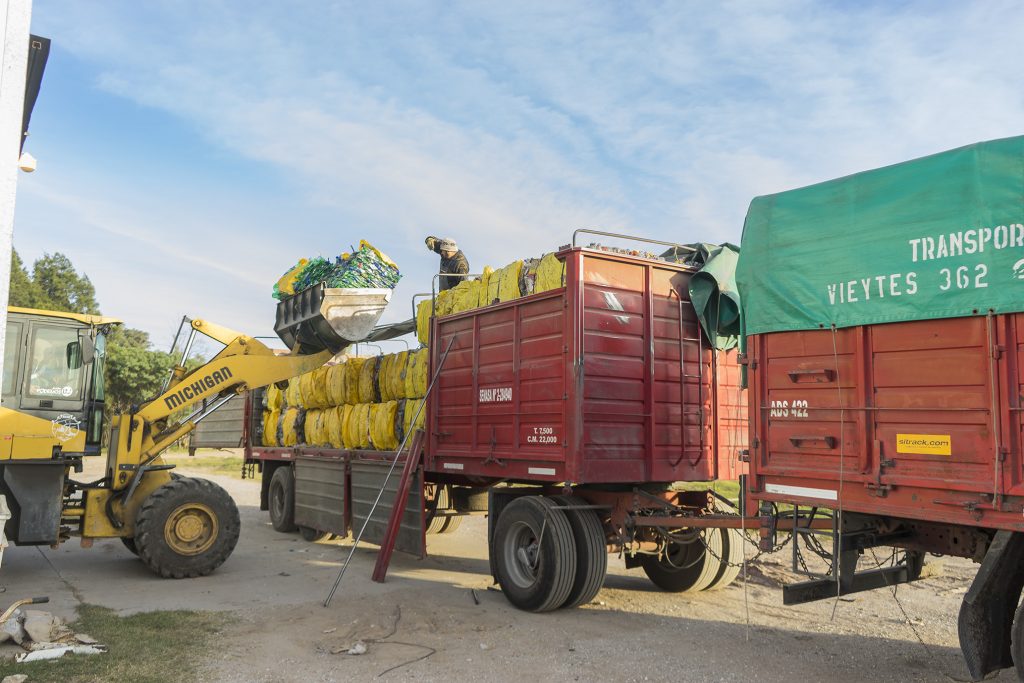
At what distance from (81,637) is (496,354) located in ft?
14.6

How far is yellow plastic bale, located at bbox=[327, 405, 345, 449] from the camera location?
1159 cm

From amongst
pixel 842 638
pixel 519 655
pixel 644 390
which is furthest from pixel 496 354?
pixel 842 638

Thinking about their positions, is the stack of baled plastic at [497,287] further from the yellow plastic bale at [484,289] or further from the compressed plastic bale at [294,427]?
the compressed plastic bale at [294,427]

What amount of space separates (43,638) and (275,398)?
8.06m

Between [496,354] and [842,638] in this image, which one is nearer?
[842,638]

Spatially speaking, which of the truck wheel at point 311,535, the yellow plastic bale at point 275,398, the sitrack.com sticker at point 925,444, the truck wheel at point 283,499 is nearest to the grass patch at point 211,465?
the yellow plastic bale at point 275,398

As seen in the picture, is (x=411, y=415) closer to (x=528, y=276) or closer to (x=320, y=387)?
(x=528, y=276)

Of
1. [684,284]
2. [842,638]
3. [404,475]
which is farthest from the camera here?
[404,475]

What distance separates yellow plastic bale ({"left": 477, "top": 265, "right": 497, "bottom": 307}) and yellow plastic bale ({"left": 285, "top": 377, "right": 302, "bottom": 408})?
502cm

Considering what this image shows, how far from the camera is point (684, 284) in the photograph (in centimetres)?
814

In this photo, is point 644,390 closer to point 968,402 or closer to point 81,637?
point 968,402

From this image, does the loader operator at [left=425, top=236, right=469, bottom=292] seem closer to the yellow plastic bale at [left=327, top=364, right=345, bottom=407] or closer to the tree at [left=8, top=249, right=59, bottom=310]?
the yellow plastic bale at [left=327, top=364, right=345, bottom=407]

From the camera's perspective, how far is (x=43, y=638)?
5969 millimetres

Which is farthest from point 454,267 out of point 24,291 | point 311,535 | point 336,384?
point 24,291
